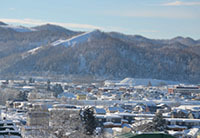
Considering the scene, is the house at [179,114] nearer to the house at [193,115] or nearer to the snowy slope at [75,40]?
the house at [193,115]

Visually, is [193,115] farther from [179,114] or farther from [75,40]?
[75,40]

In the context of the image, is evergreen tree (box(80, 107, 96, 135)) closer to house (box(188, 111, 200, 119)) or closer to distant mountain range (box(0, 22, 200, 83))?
house (box(188, 111, 200, 119))

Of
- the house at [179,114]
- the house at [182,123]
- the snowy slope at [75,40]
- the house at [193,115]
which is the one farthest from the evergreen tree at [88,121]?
the snowy slope at [75,40]

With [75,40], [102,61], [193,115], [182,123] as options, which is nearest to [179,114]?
[193,115]

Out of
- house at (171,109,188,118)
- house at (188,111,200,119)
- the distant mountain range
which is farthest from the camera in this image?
the distant mountain range

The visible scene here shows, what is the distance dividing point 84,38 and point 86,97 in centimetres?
10043

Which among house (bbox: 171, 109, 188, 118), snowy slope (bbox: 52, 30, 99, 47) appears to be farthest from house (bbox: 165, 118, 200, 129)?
snowy slope (bbox: 52, 30, 99, 47)

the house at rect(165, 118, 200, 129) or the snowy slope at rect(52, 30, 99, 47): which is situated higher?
the snowy slope at rect(52, 30, 99, 47)

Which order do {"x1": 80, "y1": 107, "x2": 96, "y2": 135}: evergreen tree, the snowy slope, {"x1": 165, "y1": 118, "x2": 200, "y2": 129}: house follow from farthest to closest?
1. the snowy slope
2. {"x1": 165, "y1": 118, "x2": 200, "y2": 129}: house
3. {"x1": 80, "y1": 107, "x2": 96, "y2": 135}: evergreen tree

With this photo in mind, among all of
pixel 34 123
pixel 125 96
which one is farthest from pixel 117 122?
pixel 125 96

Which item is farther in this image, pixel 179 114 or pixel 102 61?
pixel 102 61

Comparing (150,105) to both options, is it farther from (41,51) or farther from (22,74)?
(41,51)

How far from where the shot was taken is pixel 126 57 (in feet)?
496

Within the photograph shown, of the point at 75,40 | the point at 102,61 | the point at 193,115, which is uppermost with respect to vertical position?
the point at 75,40
